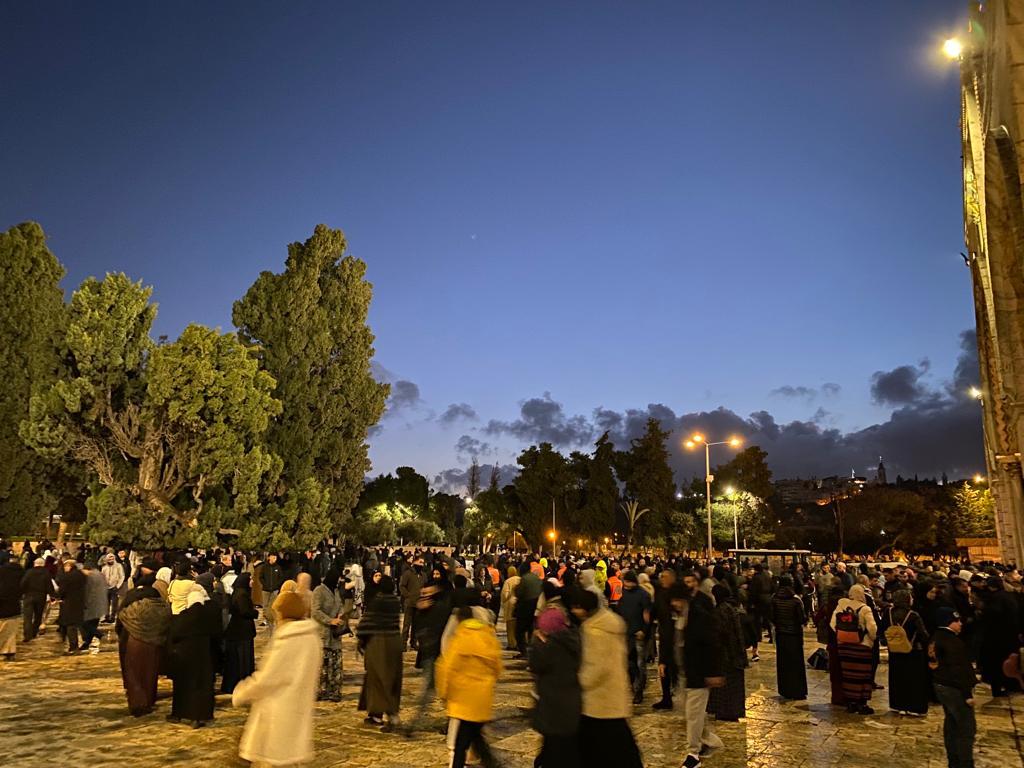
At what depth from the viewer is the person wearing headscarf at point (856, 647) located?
32.0 ft

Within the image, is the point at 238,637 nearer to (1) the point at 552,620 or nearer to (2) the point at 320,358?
(1) the point at 552,620

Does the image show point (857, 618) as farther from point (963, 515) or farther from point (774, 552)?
point (963, 515)

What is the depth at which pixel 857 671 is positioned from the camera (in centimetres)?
989

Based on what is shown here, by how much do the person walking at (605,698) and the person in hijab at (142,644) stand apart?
603 cm

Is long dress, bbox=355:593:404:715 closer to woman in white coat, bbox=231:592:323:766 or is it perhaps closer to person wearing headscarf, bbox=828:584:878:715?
woman in white coat, bbox=231:592:323:766

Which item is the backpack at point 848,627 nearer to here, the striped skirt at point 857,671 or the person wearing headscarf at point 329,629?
the striped skirt at point 857,671

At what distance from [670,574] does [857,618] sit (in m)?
2.55

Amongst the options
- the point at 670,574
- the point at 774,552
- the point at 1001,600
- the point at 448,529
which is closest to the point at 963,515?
the point at 774,552

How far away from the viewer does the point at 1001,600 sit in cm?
1091

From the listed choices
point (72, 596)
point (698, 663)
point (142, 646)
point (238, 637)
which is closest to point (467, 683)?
point (698, 663)

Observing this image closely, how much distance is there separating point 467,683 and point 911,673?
681 centimetres

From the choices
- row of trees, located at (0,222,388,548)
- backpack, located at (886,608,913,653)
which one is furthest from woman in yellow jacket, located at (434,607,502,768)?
row of trees, located at (0,222,388,548)

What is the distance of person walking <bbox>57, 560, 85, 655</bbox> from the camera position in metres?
13.2

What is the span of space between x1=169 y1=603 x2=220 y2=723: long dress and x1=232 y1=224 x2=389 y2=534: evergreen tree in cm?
2828
